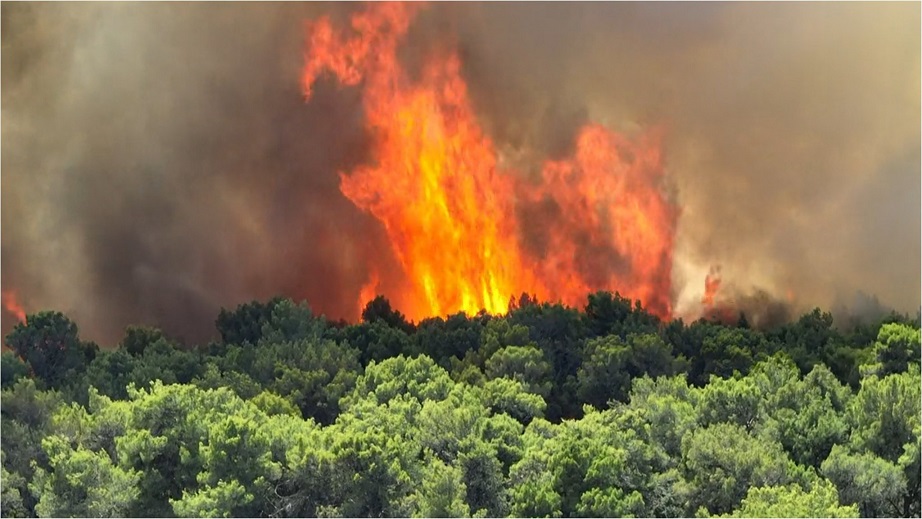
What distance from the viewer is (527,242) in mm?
111375

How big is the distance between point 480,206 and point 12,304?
29337 mm

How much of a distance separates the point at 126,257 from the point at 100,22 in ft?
46.0

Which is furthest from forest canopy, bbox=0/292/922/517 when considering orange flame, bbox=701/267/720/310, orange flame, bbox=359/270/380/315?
orange flame, bbox=359/270/380/315

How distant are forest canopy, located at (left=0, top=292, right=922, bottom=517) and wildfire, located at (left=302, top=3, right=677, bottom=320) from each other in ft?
50.9

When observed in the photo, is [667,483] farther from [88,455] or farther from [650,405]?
[88,455]

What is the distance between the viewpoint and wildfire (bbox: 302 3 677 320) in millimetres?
109500

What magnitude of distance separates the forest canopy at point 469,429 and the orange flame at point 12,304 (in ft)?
32.8

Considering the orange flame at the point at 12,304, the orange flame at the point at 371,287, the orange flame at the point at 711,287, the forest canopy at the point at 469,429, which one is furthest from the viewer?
the orange flame at the point at 371,287

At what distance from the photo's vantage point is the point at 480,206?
112 meters

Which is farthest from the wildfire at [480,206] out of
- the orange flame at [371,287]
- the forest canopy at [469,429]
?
the forest canopy at [469,429]

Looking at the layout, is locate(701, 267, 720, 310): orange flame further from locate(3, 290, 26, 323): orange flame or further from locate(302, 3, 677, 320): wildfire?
locate(3, 290, 26, 323): orange flame

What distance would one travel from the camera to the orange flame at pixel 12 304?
104 m

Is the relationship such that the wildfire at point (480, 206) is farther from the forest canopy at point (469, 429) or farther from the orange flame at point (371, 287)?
the forest canopy at point (469, 429)

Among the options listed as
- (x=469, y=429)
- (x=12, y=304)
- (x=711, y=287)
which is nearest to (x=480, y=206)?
(x=711, y=287)
